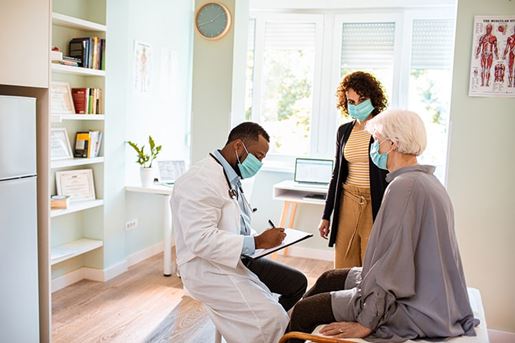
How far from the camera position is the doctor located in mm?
2070

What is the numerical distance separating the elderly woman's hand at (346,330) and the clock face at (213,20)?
2410mm

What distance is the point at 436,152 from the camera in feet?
15.1

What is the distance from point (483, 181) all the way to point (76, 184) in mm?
2834

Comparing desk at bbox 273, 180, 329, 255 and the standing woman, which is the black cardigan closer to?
the standing woman

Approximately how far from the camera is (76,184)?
150 inches

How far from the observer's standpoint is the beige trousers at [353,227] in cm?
267

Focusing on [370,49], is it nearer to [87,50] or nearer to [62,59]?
[87,50]

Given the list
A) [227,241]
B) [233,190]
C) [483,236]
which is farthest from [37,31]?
[483,236]

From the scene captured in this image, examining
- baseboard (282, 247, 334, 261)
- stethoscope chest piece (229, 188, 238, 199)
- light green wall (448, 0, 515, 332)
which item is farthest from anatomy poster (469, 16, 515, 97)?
baseboard (282, 247, 334, 261)

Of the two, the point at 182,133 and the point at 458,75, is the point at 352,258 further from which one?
the point at 182,133

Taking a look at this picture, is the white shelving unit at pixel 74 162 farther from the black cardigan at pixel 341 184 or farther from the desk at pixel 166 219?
the black cardigan at pixel 341 184

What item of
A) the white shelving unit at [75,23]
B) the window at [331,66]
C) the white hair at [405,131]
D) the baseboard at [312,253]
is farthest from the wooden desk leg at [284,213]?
the white hair at [405,131]

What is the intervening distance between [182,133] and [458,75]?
2973 mm

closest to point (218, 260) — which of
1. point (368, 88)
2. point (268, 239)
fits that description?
point (268, 239)
